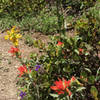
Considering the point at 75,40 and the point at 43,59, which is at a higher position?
the point at 75,40

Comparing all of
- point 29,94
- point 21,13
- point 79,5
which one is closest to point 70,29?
point 79,5

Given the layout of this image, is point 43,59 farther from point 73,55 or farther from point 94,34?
point 94,34

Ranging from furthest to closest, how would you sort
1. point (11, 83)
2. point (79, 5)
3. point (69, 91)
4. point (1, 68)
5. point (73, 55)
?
point (79, 5)
point (1, 68)
point (11, 83)
point (73, 55)
point (69, 91)

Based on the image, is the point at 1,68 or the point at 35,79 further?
the point at 1,68

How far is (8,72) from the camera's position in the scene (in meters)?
3.38

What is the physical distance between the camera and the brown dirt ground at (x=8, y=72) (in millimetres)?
2906

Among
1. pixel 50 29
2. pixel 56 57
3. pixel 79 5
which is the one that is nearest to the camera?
pixel 56 57

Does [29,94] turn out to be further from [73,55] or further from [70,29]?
[70,29]

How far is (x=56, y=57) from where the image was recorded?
264cm

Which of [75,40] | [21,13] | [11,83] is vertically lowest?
[11,83]

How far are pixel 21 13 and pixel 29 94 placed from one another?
12.0ft

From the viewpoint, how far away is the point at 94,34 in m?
2.54

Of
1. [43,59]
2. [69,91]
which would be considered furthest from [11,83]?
[69,91]

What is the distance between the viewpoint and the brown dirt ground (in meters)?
2.91
